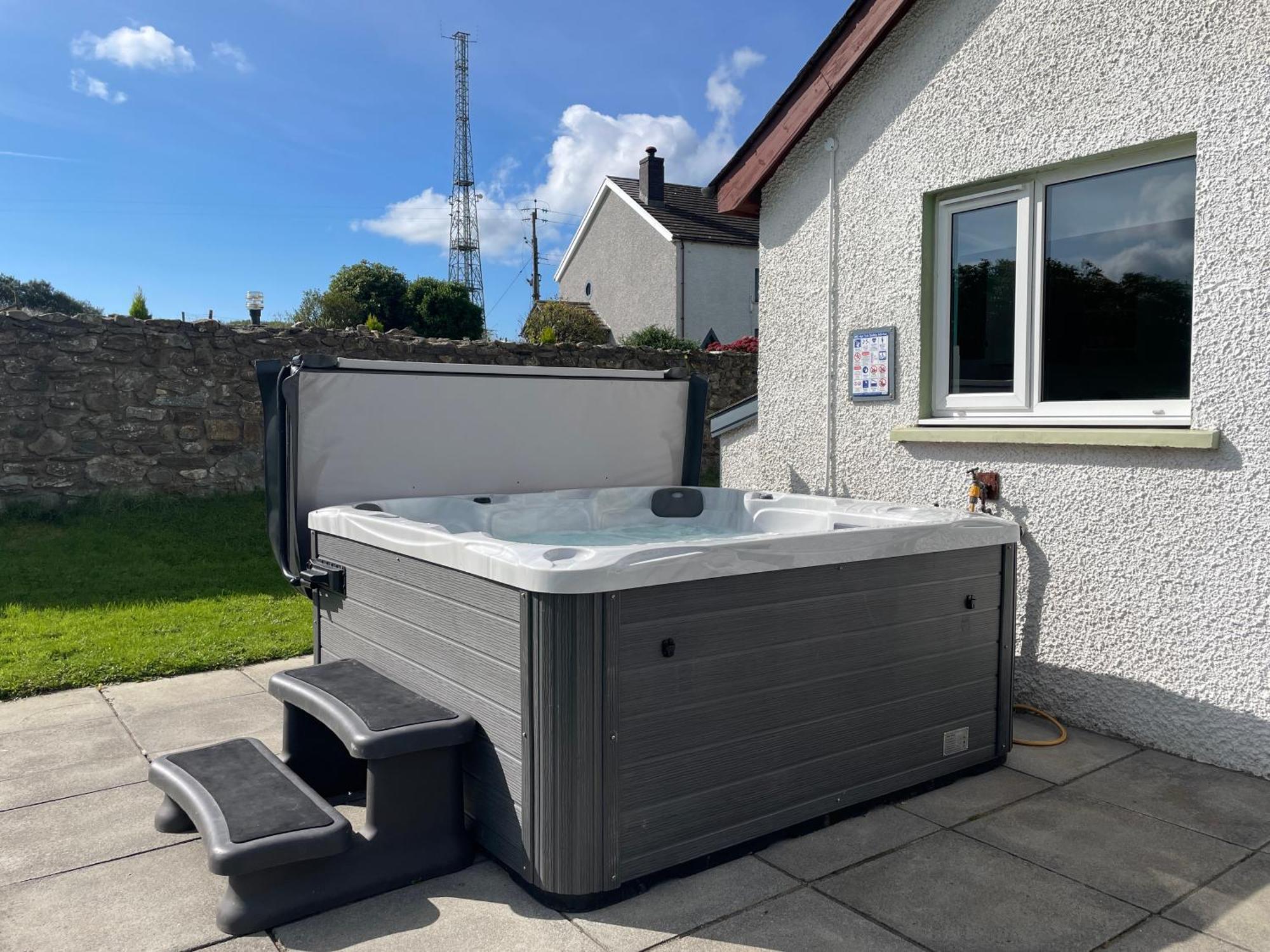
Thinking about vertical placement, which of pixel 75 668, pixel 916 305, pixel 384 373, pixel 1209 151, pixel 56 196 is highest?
pixel 56 196

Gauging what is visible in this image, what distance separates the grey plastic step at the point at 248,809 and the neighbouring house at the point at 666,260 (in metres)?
17.2

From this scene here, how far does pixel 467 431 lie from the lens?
4.21 meters

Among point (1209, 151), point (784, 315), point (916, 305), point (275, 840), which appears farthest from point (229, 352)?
point (1209, 151)

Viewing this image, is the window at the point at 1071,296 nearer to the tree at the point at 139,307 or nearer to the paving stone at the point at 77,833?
the paving stone at the point at 77,833

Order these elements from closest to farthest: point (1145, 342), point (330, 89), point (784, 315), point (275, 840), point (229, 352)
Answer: point (275, 840)
point (1145, 342)
point (784, 315)
point (229, 352)
point (330, 89)

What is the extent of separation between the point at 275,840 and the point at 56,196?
21277mm

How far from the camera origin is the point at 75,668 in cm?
408

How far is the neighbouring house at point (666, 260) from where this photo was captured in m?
19.7

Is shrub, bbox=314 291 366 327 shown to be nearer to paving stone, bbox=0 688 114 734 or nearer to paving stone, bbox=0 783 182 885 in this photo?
paving stone, bbox=0 688 114 734

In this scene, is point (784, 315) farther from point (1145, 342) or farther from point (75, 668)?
point (75, 668)

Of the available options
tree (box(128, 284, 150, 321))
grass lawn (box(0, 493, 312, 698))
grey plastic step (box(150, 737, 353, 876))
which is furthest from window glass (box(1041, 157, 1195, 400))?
tree (box(128, 284, 150, 321))

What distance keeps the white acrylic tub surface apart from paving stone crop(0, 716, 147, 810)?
39.6 inches

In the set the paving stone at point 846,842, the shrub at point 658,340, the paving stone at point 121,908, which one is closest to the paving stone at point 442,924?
the paving stone at point 121,908

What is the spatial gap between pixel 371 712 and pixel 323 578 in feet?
3.36
